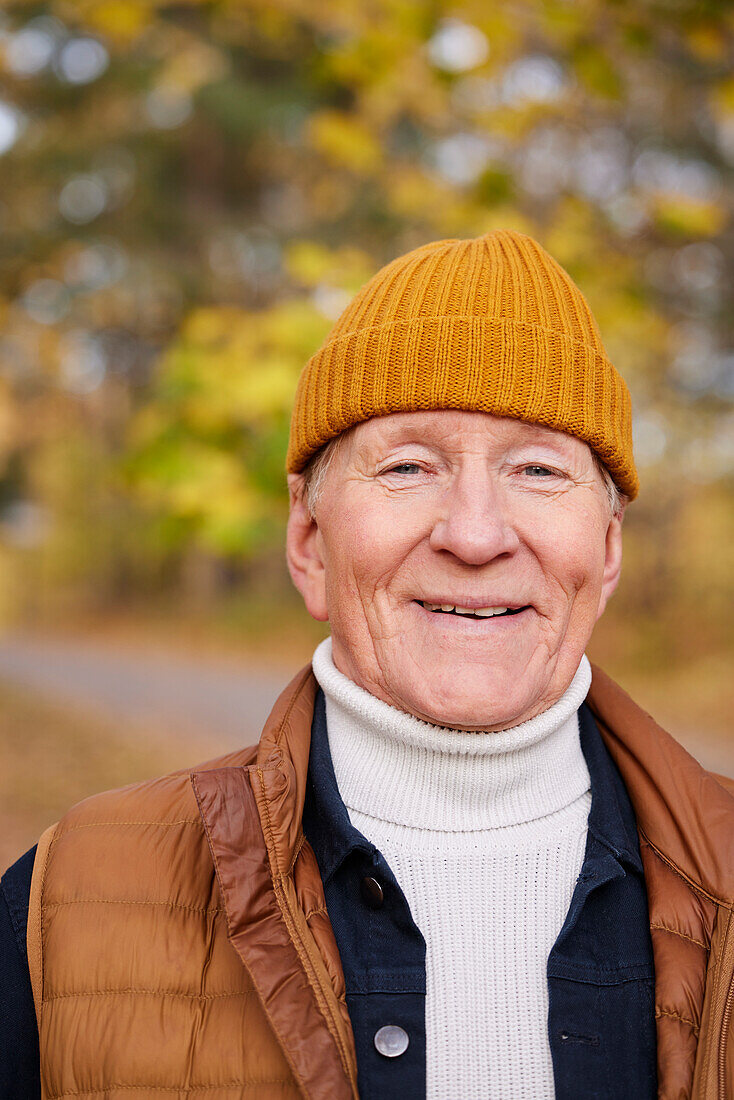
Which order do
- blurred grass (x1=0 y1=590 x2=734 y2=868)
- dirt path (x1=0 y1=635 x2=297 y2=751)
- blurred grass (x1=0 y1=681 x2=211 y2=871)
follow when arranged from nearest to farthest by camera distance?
blurred grass (x1=0 y1=681 x2=211 y2=871)
blurred grass (x1=0 y1=590 x2=734 y2=868)
dirt path (x1=0 y1=635 x2=297 y2=751)

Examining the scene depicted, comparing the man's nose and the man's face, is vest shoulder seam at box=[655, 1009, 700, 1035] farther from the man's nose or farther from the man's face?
the man's nose

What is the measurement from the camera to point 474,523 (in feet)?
5.63

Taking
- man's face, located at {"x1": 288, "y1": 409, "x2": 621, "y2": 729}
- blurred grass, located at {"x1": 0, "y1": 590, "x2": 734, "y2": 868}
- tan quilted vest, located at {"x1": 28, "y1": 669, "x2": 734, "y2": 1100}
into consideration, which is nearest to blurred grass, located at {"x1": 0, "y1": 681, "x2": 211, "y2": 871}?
blurred grass, located at {"x1": 0, "y1": 590, "x2": 734, "y2": 868}

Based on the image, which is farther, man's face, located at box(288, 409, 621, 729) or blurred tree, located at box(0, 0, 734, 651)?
blurred tree, located at box(0, 0, 734, 651)

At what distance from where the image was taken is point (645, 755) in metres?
1.91

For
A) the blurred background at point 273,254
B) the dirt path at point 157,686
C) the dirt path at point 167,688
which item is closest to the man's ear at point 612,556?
the blurred background at point 273,254

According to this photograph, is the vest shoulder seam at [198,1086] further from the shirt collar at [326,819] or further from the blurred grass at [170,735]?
the blurred grass at [170,735]

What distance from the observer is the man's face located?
1.75 m

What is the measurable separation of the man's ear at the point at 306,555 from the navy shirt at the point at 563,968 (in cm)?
41

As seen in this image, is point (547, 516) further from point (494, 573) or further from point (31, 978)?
point (31, 978)

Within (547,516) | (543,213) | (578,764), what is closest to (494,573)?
(547,516)

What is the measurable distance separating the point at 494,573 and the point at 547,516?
153 mm

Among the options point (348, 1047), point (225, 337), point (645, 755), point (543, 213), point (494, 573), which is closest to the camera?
point (348, 1047)

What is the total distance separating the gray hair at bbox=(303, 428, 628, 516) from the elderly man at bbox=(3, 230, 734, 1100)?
0.06 feet
